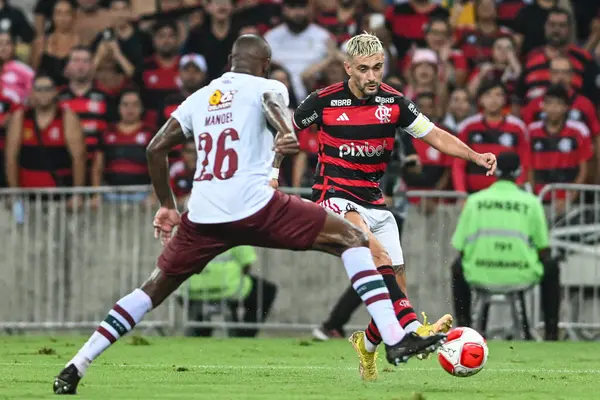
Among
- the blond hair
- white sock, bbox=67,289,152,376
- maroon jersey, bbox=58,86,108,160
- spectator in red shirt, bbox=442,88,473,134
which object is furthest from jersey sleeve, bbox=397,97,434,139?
maroon jersey, bbox=58,86,108,160

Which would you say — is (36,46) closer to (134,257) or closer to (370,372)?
(134,257)

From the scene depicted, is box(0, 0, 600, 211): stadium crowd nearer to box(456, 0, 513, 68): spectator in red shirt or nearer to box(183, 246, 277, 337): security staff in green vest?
box(456, 0, 513, 68): spectator in red shirt

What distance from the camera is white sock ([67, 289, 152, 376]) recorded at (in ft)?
30.5

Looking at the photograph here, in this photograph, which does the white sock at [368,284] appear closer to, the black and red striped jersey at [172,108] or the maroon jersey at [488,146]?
the maroon jersey at [488,146]

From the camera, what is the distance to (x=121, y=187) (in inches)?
693

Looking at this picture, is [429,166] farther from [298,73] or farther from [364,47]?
[364,47]

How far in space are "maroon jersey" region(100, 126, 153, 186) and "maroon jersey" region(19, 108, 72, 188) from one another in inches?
21.1

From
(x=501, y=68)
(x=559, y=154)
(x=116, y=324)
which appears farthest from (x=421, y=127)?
(x=501, y=68)

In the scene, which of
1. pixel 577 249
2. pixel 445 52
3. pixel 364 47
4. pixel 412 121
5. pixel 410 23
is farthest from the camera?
pixel 410 23

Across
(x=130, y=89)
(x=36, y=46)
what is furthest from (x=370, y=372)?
(x=36, y=46)

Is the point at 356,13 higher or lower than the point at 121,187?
higher

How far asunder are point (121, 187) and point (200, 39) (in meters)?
3.53

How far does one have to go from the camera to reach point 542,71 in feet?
62.9

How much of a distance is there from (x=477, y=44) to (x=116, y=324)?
11647mm
